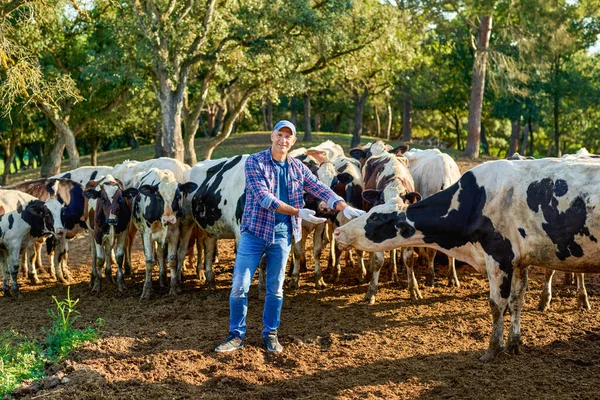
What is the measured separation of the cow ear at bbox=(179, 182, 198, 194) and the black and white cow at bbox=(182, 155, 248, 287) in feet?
0.51

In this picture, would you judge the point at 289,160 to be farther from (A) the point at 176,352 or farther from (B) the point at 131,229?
(B) the point at 131,229

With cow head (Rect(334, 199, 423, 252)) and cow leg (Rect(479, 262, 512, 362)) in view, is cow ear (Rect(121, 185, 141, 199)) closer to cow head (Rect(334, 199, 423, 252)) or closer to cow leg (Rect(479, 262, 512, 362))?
cow head (Rect(334, 199, 423, 252))

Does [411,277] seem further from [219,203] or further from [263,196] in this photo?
[263,196]

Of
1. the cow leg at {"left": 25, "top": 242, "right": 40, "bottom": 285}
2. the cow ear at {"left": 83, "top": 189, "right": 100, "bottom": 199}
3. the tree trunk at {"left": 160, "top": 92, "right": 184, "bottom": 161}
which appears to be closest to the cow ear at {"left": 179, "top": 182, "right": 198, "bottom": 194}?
the cow ear at {"left": 83, "top": 189, "right": 100, "bottom": 199}

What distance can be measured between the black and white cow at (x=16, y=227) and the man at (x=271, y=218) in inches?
230

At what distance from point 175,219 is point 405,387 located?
17.5ft

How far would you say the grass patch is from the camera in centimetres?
667

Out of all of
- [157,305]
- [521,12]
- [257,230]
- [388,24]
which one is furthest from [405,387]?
[521,12]

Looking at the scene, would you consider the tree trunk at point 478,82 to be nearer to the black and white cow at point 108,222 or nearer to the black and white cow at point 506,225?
the black and white cow at point 108,222

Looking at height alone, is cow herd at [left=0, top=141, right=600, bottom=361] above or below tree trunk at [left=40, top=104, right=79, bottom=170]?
below

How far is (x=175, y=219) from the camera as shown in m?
10.5

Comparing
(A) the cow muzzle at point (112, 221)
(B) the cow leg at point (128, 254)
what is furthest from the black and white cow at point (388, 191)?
(B) the cow leg at point (128, 254)

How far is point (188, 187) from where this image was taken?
443 inches

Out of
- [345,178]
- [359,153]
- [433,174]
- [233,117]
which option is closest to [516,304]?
[345,178]
